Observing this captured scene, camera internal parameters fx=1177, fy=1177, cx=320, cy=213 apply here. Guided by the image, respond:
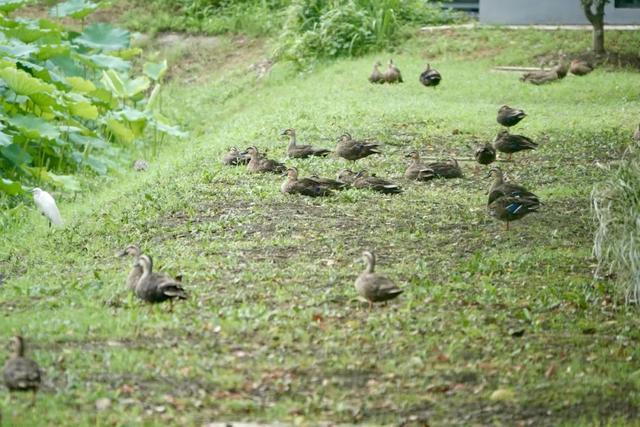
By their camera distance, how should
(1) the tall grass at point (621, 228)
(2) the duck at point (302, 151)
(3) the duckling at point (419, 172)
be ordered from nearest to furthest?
(1) the tall grass at point (621, 228)
(3) the duckling at point (419, 172)
(2) the duck at point (302, 151)

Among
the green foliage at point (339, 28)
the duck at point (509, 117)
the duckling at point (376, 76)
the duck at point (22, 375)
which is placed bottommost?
the green foliage at point (339, 28)

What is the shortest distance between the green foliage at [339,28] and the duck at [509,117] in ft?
27.8

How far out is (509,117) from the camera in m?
16.3

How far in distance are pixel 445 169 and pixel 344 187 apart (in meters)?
1.46

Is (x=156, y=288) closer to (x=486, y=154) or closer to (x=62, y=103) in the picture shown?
(x=486, y=154)

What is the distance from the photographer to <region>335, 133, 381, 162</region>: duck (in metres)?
14.4

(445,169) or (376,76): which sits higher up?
(445,169)

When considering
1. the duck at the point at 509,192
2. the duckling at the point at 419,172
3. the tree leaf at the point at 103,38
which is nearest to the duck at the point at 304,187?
the duckling at the point at 419,172

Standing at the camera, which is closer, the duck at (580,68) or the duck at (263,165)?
the duck at (263,165)

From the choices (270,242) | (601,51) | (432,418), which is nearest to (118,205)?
(270,242)

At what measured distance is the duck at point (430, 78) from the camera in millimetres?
20734

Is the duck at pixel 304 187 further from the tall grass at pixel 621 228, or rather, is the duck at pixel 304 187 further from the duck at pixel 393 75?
the duck at pixel 393 75

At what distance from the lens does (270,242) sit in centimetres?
1087

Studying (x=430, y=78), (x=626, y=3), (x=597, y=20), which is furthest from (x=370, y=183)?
(x=626, y=3)
